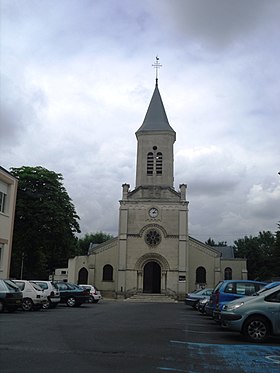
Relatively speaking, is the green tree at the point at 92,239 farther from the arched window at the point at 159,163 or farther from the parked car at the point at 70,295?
the parked car at the point at 70,295

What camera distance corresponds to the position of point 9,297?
1764cm

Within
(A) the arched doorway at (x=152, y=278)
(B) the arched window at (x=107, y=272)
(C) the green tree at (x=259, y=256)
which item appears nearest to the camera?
(A) the arched doorway at (x=152, y=278)

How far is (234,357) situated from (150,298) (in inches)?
1359

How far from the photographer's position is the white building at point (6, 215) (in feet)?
89.1

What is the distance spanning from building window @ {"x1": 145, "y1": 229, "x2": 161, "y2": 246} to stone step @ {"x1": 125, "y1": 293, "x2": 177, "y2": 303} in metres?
5.19

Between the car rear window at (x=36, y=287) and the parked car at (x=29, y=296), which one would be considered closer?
the parked car at (x=29, y=296)

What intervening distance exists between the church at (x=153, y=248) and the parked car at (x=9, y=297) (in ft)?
87.8

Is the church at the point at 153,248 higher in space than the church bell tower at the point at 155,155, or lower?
lower

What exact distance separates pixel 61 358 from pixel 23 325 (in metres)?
5.69

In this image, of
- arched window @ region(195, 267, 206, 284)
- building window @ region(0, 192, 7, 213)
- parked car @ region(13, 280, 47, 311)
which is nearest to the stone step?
arched window @ region(195, 267, 206, 284)

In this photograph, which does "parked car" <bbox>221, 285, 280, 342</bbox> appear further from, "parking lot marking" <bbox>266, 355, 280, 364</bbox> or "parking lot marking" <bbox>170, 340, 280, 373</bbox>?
"parking lot marking" <bbox>266, 355, 280, 364</bbox>

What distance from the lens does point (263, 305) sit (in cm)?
1191

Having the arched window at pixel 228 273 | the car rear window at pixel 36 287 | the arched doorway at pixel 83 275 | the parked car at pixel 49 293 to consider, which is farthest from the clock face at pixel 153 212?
the car rear window at pixel 36 287

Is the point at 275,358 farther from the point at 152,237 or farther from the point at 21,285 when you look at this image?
the point at 152,237
